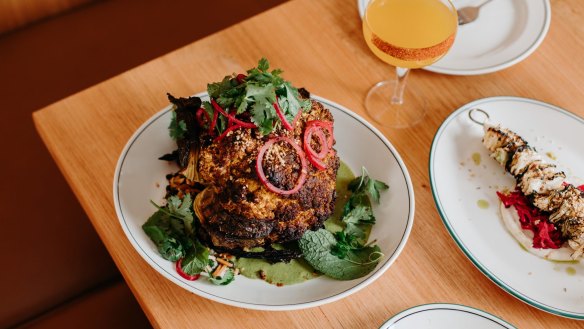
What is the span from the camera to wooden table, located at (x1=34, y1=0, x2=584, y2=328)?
4.17 ft

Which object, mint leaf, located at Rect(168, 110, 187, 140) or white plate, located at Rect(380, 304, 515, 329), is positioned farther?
mint leaf, located at Rect(168, 110, 187, 140)

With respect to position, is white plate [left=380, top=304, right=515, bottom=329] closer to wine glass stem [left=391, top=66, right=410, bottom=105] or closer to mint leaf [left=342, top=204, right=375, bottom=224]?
mint leaf [left=342, top=204, right=375, bottom=224]

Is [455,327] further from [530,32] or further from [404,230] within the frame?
[530,32]

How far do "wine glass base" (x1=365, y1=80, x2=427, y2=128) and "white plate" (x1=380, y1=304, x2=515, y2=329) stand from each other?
0.51 metres

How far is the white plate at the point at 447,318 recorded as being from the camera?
3.94ft

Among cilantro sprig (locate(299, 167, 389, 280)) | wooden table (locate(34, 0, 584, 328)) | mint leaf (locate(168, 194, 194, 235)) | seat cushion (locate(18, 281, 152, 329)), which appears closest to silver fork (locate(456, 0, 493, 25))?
wooden table (locate(34, 0, 584, 328))

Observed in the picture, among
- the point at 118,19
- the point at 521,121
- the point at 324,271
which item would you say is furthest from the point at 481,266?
the point at 118,19

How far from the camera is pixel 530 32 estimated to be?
1686mm

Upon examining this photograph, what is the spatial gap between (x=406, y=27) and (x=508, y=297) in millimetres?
649

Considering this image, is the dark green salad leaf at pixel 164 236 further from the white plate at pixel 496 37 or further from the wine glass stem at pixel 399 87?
the white plate at pixel 496 37

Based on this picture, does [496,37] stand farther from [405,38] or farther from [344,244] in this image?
[344,244]

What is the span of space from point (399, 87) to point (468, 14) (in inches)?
14.1

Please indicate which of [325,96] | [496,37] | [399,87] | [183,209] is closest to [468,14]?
[496,37]

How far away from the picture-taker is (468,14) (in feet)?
5.74
